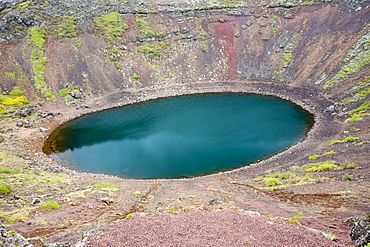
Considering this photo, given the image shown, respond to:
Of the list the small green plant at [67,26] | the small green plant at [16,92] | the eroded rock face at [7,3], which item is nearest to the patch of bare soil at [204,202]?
the small green plant at [16,92]

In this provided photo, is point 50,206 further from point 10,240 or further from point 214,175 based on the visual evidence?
point 214,175

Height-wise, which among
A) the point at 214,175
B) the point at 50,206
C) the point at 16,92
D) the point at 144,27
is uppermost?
the point at 144,27

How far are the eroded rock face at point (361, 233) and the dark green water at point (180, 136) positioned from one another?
2757 cm

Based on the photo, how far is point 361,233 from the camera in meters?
14.7

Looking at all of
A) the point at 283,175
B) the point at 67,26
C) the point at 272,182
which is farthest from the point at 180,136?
the point at 67,26

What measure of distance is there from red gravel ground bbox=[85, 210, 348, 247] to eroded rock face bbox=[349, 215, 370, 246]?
109cm

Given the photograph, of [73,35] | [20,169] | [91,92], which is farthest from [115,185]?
[73,35]

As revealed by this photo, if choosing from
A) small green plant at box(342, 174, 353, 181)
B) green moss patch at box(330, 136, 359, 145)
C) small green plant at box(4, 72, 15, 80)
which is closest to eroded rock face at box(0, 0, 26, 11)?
small green plant at box(4, 72, 15, 80)

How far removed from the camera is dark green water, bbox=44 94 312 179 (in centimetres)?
4547

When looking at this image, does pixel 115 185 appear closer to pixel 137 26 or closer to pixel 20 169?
pixel 20 169

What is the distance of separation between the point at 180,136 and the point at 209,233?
39703 mm

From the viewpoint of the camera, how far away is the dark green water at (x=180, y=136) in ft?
149

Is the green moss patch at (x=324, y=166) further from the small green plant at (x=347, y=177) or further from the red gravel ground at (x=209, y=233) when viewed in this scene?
the red gravel ground at (x=209, y=233)

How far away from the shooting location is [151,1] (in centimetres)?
10219
